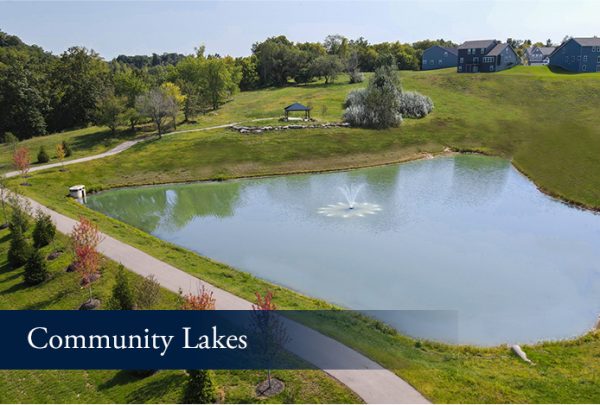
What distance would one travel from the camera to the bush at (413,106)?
7506cm

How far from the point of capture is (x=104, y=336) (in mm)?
19172

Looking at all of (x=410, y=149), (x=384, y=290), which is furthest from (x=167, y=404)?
(x=410, y=149)

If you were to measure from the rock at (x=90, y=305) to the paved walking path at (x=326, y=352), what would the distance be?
308 cm

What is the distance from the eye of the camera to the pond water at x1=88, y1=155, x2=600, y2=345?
915 inches

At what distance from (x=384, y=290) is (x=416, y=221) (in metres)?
12.5

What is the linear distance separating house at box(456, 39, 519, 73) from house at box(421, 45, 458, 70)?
13224 millimetres

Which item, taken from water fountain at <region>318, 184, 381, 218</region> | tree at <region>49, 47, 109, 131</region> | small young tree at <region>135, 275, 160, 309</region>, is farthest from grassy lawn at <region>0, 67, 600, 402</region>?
tree at <region>49, 47, 109, 131</region>

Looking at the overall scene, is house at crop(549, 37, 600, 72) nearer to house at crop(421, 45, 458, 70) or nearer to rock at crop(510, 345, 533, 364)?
house at crop(421, 45, 458, 70)

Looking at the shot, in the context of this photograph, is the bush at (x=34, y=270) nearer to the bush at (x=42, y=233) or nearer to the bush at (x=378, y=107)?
the bush at (x=42, y=233)

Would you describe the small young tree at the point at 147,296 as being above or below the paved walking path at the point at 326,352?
above

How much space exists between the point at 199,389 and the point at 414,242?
2022cm

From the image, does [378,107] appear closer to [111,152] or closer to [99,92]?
[111,152]

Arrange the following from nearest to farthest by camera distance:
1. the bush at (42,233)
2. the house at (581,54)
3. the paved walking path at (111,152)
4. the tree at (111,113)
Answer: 1. the bush at (42,233)
2. the paved walking path at (111,152)
3. the tree at (111,113)
4. the house at (581,54)

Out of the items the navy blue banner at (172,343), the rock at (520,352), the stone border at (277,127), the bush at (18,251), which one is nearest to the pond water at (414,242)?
the rock at (520,352)
